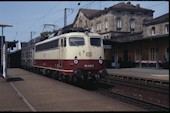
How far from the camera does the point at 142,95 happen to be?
1595 centimetres

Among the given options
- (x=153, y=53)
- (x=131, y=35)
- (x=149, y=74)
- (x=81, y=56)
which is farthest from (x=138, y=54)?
(x=81, y=56)

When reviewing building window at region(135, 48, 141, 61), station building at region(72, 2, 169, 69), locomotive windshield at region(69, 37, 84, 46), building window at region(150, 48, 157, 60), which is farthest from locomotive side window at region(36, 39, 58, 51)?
building window at region(135, 48, 141, 61)

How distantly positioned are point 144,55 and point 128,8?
28.3m

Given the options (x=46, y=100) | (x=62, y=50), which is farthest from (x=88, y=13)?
(x=46, y=100)

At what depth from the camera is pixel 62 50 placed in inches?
731

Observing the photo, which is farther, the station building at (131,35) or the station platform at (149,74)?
the station building at (131,35)

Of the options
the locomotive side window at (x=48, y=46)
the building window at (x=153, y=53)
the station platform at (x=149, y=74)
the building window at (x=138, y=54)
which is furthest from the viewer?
the building window at (x=138, y=54)

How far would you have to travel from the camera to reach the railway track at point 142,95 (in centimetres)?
1231

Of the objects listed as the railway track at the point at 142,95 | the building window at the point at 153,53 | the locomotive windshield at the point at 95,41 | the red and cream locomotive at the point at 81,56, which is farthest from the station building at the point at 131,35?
the red and cream locomotive at the point at 81,56

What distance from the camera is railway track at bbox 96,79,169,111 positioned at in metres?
12.3

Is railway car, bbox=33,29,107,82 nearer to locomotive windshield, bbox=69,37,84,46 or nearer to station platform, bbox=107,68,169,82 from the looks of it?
locomotive windshield, bbox=69,37,84,46

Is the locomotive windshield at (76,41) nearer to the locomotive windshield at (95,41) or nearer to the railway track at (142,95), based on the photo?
the locomotive windshield at (95,41)

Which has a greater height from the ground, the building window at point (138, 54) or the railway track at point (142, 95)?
the building window at point (138, 54)

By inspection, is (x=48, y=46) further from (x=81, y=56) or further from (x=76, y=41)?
(x=81, y=56)
